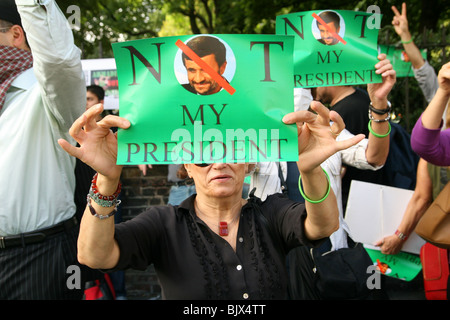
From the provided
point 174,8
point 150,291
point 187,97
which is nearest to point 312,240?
point 187,97

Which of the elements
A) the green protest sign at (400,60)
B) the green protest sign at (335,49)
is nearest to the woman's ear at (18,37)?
the green protest sign at (335,49)

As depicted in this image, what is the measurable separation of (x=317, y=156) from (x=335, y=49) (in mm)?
1048

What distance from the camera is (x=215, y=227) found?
2014 millimetres

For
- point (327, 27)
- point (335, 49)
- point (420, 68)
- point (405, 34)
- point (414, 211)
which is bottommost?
point (414, 211)

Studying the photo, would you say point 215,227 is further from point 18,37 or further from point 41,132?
point 18,37

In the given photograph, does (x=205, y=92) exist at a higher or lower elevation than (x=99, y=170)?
higher

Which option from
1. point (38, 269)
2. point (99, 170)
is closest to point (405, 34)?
point (99, 170)

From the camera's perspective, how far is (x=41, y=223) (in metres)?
2.38

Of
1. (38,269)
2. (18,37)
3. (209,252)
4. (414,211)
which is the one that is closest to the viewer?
(209,252)

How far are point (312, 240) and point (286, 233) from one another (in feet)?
0.37

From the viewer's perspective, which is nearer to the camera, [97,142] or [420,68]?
[97,142]

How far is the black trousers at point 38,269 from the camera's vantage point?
7.65 ft

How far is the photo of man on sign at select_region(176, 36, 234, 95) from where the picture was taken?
1633mm

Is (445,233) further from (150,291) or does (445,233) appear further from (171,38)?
(150,291)
